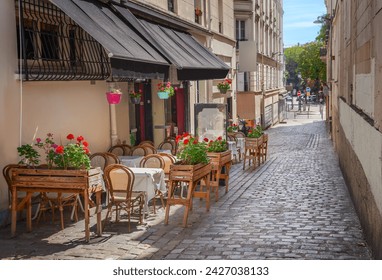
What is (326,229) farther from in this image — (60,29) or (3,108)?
(60,29)

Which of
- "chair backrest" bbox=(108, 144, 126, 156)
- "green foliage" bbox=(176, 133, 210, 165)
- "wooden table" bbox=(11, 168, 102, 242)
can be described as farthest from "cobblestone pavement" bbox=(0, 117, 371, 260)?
"chair backrest" bbox=(108, 144, 126, 156)

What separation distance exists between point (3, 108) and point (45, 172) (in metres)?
1.73

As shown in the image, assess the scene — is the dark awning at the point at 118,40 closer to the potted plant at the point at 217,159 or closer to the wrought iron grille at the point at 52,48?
the wrought iron grille at the point at 52,48

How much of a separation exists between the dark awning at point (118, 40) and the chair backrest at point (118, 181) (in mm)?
1636

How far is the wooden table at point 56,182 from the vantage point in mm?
7949

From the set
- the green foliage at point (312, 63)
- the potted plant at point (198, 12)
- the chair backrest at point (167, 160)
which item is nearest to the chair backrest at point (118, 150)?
the chair backrest at point (167, 160)

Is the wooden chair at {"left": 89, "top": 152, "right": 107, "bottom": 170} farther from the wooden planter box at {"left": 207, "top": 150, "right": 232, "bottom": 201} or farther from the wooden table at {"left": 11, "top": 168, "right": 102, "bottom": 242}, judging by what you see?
the wooden table at {"left": 11, "top": 168, "right": 102, "bottom": 242}

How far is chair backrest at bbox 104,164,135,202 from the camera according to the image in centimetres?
905

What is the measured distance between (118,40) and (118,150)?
3.43 m

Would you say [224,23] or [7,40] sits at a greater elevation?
[224,23]

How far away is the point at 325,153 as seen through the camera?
73.3 feet

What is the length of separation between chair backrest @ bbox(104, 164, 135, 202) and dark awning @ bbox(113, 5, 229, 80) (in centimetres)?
399

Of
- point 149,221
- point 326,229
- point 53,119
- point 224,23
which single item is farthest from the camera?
point 224,23
